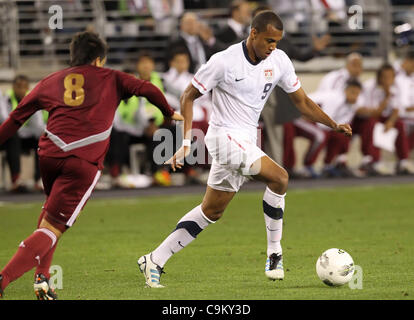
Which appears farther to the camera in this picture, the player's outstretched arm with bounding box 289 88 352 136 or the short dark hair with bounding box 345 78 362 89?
the short dark hair with bounding box 345 78 362 89

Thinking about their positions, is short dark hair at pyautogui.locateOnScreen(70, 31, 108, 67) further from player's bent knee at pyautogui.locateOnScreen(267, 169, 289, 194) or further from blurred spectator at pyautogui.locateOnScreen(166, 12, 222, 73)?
blurred spectator at pyautogui.locateOnScreen(166, 12, 222, 73)

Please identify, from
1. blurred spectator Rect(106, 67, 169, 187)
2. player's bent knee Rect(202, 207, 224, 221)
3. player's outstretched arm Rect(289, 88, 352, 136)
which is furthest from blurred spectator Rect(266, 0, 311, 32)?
player's bent knee Rect(202, 207, 224, 221)

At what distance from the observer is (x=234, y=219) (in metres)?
13.8

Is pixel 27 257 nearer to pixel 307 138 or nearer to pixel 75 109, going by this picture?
pixel 75 109

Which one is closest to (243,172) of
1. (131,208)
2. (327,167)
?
(131,208)

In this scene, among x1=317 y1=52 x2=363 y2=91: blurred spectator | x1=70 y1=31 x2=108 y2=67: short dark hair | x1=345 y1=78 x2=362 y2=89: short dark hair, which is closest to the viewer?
x1=70 y1=31 x2=108 y2=67: short dark hair

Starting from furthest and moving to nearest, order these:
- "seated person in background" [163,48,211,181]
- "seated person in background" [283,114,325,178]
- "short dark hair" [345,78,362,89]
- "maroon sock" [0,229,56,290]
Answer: "short dark hair" [345,78,362,89]
"seated person in background" [283,114,325,178]
"seated person in background" [163,48,211,181]
"maroon sock" [0,229,56,290]

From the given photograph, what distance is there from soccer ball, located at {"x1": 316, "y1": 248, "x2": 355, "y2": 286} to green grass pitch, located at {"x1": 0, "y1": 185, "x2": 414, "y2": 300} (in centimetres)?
8

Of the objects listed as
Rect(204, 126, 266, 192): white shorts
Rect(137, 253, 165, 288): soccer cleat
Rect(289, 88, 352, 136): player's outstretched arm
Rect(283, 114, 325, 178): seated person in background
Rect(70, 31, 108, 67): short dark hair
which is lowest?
Rect(283, 114, 325, 178): seated person in background

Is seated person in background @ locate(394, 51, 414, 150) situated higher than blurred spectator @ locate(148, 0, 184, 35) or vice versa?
blurred spectator @ locate(148, 0, 184, 35)

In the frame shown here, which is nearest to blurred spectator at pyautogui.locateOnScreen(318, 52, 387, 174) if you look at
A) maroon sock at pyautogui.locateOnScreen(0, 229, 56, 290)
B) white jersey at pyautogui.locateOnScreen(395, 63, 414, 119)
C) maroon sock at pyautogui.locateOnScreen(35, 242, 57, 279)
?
white jersey at pyautogui.locateOnScreen(395, 63, 414, 119)

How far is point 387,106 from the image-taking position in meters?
19.9

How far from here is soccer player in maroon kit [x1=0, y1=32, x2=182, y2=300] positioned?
745 cm
